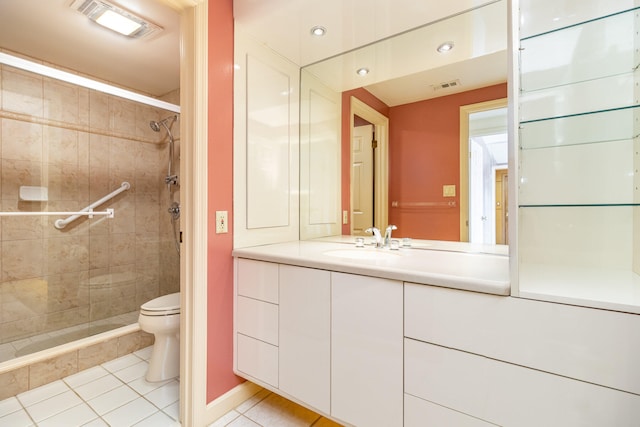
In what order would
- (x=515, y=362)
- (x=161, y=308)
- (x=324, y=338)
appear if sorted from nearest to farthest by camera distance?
(x=515, y=362)
(x=324, y=338)
(x=161, y=308)

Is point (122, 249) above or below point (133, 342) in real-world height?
above

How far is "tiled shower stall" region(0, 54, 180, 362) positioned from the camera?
6.95ft

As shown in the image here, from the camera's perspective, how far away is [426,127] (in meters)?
1.69

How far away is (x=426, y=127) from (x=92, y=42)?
232cm

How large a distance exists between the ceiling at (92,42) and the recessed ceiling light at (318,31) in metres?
0.85

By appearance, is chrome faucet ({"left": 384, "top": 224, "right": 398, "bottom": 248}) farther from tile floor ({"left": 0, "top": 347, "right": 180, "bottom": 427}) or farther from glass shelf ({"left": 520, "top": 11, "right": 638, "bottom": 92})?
tile floor ({"left": 0, "top": 347, "right": 180, "bottom": 427})

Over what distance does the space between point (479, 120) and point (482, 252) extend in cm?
70

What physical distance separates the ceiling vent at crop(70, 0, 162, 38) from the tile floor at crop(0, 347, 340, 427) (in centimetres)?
218

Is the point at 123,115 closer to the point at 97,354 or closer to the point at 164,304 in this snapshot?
the point at 164,304

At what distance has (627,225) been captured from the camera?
104 centimetres

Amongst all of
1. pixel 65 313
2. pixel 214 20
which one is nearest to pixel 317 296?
pixel 214 20

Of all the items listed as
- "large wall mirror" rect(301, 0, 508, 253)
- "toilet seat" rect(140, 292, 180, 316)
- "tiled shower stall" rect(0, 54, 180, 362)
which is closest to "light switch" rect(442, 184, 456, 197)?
"large wall mirror" rect(301, 0, 508, 253)

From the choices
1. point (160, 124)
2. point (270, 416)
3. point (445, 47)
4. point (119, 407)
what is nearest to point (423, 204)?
point (445, 47)

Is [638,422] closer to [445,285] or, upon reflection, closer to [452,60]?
[445,285]
